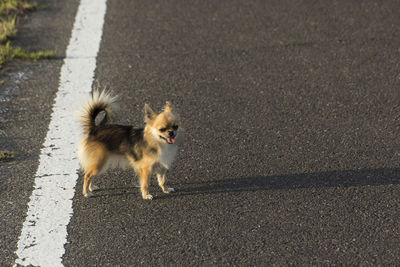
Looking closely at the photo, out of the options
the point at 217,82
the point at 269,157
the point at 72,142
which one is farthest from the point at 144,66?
the point at 269,157

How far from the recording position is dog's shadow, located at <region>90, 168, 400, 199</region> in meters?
4.61

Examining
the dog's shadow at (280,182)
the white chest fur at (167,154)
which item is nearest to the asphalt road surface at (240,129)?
the dog's shadow at (280,182)

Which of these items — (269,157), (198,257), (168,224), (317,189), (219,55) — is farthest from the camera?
(219,55)

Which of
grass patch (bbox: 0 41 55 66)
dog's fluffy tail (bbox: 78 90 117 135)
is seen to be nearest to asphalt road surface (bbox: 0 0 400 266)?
grass patch (bbox: 0 41 55 66)

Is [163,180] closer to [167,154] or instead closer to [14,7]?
[167,154]

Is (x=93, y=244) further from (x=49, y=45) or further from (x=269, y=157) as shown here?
(x=49, y=45)

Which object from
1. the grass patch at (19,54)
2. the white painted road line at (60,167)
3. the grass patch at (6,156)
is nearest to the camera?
the white painted road line at (60,167)

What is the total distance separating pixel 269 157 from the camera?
197 inches

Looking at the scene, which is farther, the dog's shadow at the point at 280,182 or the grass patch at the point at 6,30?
the grass patch at the point at 6,30

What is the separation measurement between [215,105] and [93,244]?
2.31 meters

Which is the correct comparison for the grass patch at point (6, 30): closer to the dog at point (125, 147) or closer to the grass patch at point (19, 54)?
the grass patch at point (19, 54)

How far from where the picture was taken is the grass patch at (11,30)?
21.5ft

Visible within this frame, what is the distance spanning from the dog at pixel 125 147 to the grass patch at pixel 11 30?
7.32 ft

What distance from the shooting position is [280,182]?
4.68m
